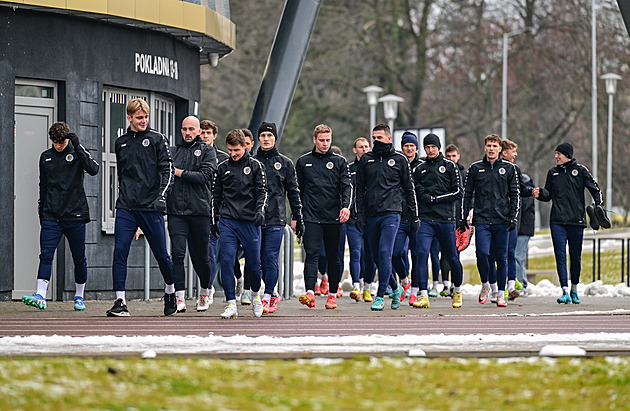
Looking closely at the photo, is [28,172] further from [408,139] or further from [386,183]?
[408,139]

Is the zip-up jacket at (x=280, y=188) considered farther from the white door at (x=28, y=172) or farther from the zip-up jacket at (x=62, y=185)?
the white door at (x=28, y=172)

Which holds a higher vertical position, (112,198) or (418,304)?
(112,198)

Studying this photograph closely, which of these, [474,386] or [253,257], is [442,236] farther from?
[474,386]

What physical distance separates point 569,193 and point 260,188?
466 centimetres

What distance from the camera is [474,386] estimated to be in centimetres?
749

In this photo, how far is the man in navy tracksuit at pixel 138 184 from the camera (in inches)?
511

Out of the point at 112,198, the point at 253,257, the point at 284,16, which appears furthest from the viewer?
the point at 284,16

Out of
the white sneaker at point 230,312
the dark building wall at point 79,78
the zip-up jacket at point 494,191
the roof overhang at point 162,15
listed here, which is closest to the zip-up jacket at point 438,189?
the zip-up jacket at point 494,191

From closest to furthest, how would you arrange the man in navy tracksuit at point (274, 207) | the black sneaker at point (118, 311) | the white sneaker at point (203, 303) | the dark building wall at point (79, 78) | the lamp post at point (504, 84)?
the black sneaker at point (118, 311) → the man in navy tracksuit at point (274, 207) → the white sneaker at point (203, 303) → the dark building wall at point (79, 78) → the lamp post at point (504, 84)

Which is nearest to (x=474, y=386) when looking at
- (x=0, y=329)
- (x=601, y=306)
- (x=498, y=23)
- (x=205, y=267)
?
(x=0, y=329)

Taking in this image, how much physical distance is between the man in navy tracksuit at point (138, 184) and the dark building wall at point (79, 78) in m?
2.41

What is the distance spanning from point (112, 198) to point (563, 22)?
112 feet

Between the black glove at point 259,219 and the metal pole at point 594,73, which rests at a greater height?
the metal pole at point 594,73

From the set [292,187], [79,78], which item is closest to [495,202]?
[292,187]
